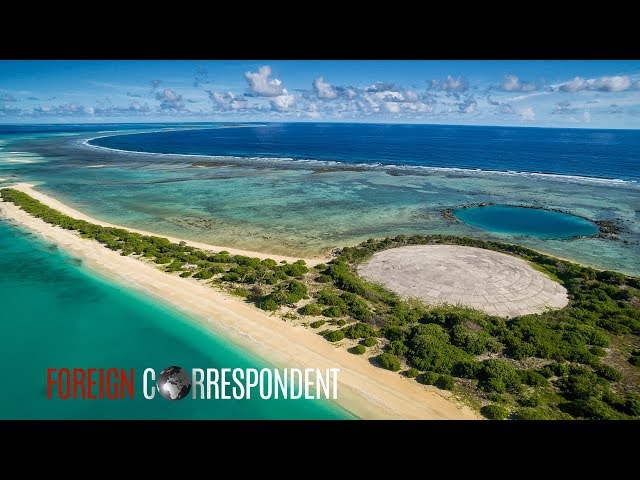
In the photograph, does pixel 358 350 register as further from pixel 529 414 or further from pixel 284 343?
pixel 529 414

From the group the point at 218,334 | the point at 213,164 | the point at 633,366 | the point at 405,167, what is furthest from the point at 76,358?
the point at 405,167

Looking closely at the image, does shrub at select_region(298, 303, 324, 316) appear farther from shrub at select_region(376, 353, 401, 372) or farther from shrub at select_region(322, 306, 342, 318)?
shrub at select_region(376, 353, 401, 372)

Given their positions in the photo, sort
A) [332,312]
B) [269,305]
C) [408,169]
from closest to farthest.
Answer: [332,312] < [269,305] < [408,169]

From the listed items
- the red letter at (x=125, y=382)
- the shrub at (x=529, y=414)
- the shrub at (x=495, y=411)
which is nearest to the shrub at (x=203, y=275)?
the red letter at (x=125, y=382)

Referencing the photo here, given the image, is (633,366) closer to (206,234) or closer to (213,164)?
(206,234)

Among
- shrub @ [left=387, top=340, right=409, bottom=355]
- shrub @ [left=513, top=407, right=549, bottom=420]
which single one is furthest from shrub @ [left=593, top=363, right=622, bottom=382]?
shrub @ [left=387, top=340, right=409, bottom=355]

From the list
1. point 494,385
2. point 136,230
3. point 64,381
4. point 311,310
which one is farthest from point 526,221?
point 64,381
